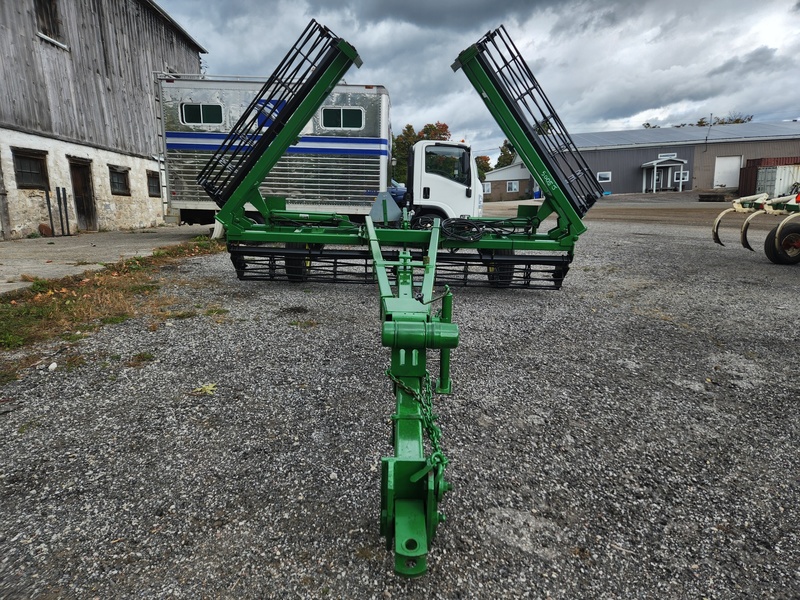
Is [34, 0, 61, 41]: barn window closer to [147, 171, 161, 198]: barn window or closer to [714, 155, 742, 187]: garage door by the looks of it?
[147, 171, 161, 198]: barn window

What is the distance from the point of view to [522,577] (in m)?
1.94

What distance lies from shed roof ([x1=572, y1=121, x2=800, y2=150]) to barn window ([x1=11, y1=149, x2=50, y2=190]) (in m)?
36.0

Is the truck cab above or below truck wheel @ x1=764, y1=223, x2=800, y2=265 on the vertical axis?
above

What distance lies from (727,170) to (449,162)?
37.1m

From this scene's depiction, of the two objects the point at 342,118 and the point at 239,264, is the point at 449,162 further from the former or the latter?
the point at 239,264

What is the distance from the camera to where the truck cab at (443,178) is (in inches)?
398

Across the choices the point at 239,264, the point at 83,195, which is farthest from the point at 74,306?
the point at 83,195

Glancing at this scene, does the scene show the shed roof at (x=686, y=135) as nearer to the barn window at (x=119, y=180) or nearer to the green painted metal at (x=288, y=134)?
the barn window at (x=119, y=180)

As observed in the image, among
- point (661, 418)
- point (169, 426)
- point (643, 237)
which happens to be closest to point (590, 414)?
point (661, 418)

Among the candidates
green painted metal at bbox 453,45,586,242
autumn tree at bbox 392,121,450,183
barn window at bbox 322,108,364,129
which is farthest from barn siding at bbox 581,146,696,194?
green painted metal at bbox 453,45,586,242

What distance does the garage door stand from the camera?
121 ft

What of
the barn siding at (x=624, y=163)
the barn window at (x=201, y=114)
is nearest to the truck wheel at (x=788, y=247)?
the barn window at (x=201, y=114)

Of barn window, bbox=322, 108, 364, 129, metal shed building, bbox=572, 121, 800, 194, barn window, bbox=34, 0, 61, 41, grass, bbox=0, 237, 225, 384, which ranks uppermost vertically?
barn window, bbox=34, 0, 61, 41

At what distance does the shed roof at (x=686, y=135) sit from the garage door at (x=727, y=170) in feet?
4.77
